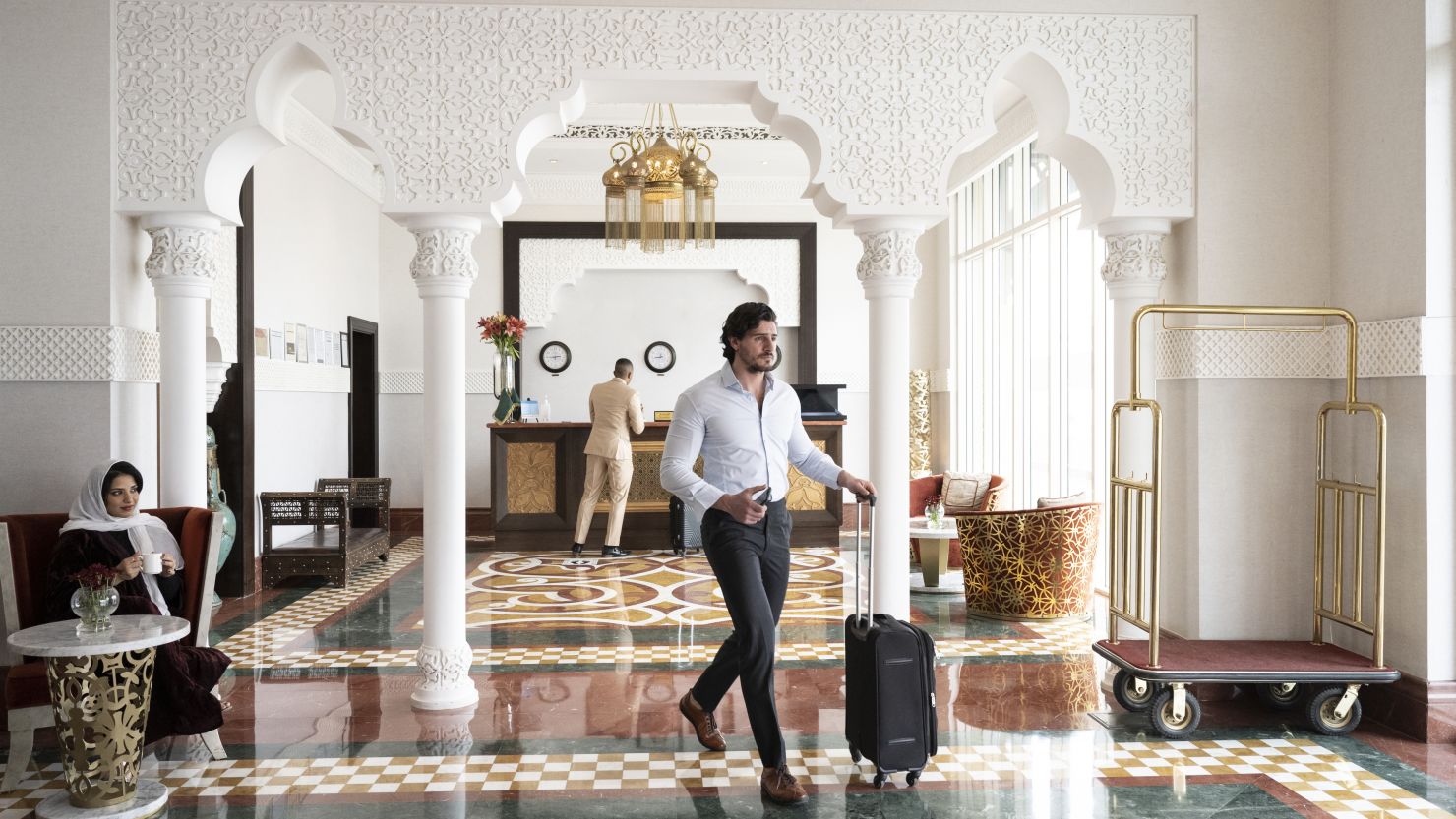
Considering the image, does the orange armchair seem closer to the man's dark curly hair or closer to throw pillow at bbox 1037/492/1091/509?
throw pillow at bbox 1037/492/1091/509

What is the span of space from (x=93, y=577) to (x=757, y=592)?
7.34ft

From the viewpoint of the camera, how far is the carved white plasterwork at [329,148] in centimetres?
865

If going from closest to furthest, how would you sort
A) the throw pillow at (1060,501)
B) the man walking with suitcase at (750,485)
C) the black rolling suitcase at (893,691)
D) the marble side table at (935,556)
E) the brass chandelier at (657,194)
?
the man walking with suitcase at (750,485), the black rolling suitcase at (893,691), the throw pillow at (1060,501), the brass chandelier at (657,194), the marble side table at (935,556)

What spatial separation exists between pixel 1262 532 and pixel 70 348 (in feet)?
18.2

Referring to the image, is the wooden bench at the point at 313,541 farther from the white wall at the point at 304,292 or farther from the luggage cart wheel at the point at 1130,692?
the luggage cart wheel at the point at 1130,692

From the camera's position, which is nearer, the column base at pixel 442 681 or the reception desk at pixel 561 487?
the column base at pixel 442 681

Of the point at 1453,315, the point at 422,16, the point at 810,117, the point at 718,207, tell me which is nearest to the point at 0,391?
the point at 422,16

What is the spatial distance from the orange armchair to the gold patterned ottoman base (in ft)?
16.2

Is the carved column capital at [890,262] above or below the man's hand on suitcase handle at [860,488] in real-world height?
above

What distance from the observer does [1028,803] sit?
3.80 m

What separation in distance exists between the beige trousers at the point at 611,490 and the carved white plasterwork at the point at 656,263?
2943mm

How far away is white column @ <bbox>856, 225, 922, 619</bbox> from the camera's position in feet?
16.7

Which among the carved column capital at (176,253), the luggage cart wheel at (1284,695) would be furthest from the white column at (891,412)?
the carved column capital at (176,253)

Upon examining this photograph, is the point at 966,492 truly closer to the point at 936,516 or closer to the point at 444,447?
the point at 936,516
